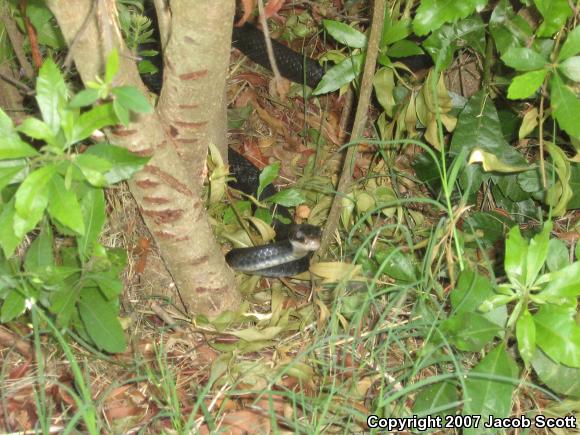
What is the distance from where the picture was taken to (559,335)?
5.81ft

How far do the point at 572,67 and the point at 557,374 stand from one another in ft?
2.91

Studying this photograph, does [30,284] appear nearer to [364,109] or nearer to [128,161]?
[128,161]

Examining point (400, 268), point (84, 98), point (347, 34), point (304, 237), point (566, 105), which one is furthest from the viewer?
point (304, 237)

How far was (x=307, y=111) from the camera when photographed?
3.71 meters

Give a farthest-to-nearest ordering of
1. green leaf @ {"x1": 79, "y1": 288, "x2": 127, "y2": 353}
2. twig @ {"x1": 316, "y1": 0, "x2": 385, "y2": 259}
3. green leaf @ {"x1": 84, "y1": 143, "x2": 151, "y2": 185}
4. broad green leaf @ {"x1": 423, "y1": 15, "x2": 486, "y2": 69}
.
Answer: broad green leaf @ {"x1": 423, "y1": 15, "x2": 486, "y2": 69}, twig @ {"x1": 316, "y1": 0, "x2": 385, "y2": 259}, green leaf @ {"x1": 79, "y1": 288, "x2": 127, "y2": 353}, green leaf @ {"x1": 84, "y1": 143, "x2": 151, "y2": 185}

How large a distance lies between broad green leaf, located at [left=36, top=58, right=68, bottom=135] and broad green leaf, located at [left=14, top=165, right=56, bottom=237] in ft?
0.41

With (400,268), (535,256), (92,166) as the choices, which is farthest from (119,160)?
(535,256)

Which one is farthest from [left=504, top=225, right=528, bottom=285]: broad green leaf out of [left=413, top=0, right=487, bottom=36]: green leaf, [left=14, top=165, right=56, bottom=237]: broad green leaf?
[left=14, top=165, right=56, bottom=237]: broad green leaf

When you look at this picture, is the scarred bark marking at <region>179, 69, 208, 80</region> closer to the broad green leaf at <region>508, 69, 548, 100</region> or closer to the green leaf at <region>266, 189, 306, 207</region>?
the green leaf at <region>266, 189, 306, 207</region>

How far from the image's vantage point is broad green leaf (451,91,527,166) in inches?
101

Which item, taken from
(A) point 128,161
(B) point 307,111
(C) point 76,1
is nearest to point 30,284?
(A) point 128,161

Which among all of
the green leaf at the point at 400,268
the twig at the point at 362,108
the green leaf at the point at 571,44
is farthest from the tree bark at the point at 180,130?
the green leaf at the point at 571,44

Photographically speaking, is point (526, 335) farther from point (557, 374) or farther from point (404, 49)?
point (404, 49)

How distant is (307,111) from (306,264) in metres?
1.26
